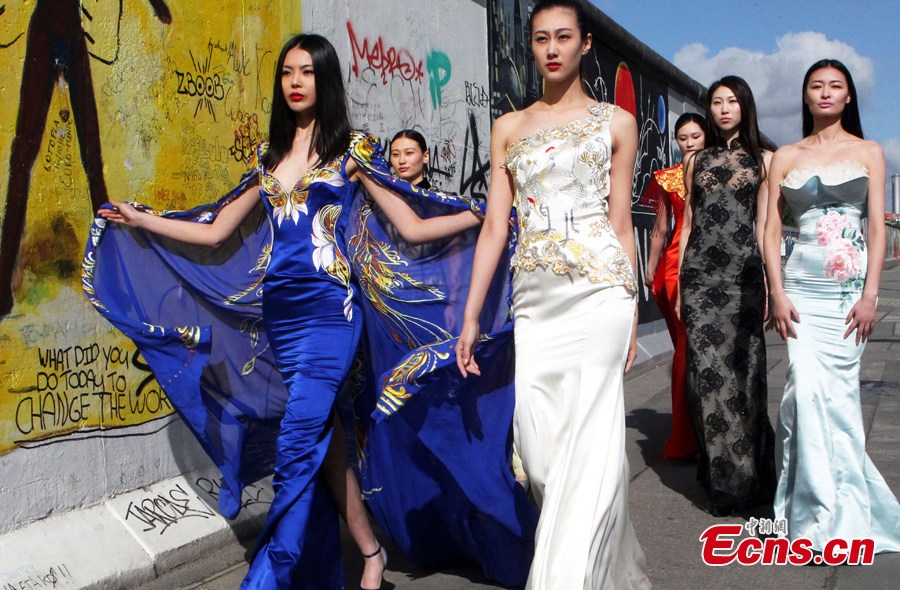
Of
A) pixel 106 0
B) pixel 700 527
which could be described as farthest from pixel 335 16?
pixel 700 527

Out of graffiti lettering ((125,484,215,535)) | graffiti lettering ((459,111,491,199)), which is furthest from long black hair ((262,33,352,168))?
graffiti lettering ((459,111,491,199))

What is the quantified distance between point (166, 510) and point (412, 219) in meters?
1.91

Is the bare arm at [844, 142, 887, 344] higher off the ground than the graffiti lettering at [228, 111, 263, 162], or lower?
lower

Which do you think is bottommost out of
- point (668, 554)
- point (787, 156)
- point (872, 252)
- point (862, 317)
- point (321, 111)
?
point (668, 554)

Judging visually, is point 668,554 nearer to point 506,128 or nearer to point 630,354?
point 630,354

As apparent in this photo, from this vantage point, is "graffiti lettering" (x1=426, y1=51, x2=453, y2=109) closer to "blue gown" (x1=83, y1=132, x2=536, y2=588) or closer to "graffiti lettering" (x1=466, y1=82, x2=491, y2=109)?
"graffiti lettering" (x1=466, y1=82, x2=491, y2=109)

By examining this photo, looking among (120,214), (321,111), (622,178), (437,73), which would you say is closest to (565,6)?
(622,178)

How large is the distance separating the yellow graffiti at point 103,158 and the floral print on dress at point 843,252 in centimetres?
306

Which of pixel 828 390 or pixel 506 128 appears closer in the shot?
pixel 506 128

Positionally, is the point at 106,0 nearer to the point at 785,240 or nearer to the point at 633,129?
the point at 633,129

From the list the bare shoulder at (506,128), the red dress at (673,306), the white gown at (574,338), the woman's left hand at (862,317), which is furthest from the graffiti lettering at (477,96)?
the white gown at (574,338)

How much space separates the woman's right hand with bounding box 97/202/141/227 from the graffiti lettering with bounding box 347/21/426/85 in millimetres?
2916

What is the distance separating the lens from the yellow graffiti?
14.6ft

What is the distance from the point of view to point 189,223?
4.62 metres
